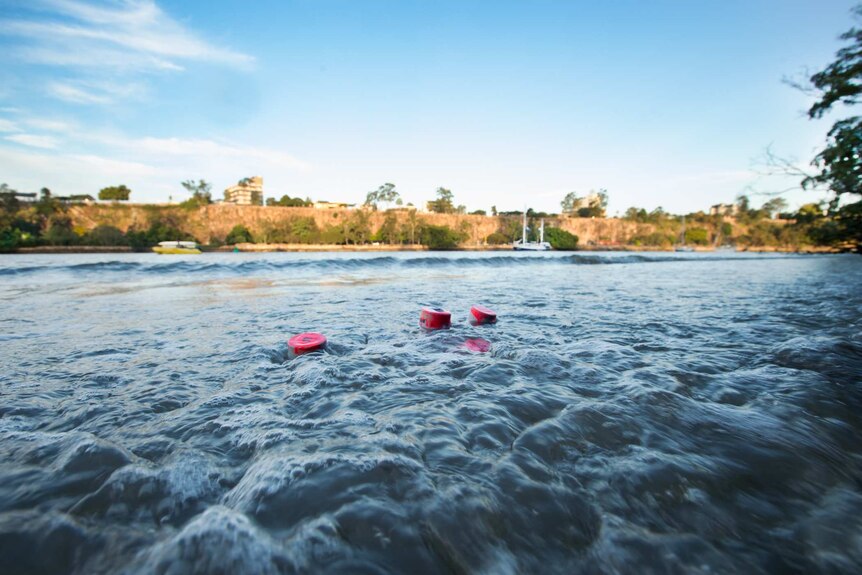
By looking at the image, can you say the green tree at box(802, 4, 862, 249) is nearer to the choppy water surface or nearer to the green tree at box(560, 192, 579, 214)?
the choppy water surface

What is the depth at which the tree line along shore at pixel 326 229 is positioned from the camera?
51.3 m

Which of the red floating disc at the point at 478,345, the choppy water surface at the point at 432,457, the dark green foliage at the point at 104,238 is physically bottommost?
the red floating disc at the point at 478,345

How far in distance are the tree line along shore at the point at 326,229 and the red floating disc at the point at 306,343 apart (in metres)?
48.5

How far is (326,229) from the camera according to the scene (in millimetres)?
65500

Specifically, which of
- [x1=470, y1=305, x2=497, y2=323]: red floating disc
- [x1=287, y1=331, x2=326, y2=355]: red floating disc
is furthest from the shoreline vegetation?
[x1=287, y1=331, x2=326, y2=355]: red floating disc

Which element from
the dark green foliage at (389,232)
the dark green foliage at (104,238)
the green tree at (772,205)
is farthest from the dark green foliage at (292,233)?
the green tree at (772,205)

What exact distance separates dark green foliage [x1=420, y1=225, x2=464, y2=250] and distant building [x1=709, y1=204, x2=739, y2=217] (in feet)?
246

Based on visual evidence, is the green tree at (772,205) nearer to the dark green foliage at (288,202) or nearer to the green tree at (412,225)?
the green tree at (412,225)

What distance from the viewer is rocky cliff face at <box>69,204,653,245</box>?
60812 mm

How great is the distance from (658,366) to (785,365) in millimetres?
1016

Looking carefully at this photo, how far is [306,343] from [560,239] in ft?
254

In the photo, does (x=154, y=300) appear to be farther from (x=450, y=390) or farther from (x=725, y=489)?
(x=725, y=489)

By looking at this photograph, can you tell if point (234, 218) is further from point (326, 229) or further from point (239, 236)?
point (326, 229)

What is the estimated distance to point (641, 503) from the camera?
53.6 inches
